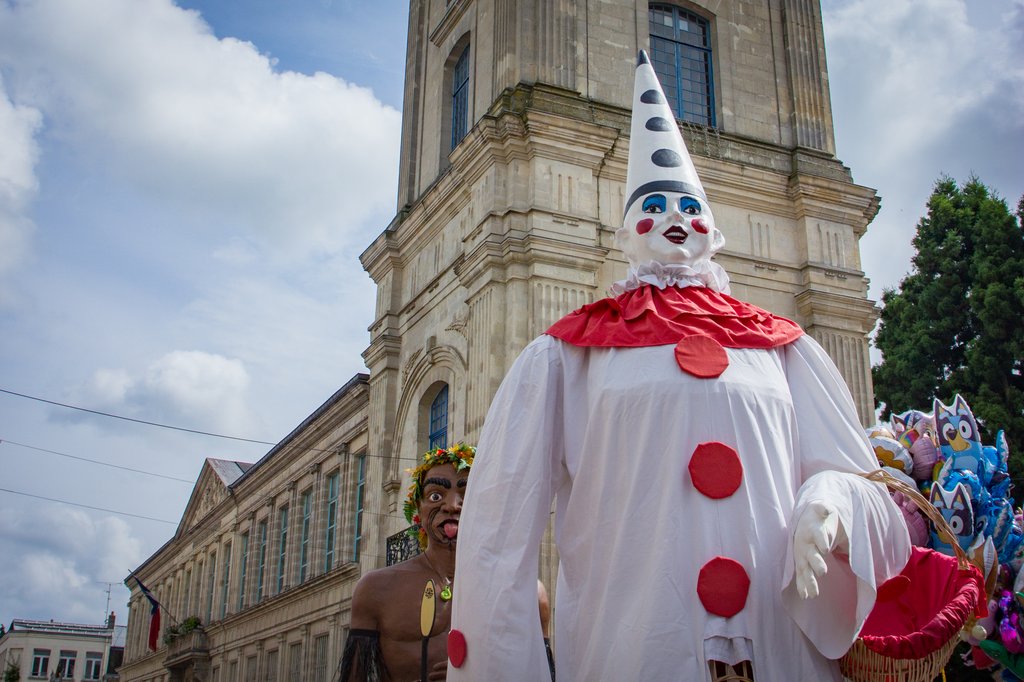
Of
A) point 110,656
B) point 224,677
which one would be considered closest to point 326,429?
point 224,677

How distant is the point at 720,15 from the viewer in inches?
668

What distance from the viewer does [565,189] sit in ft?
46.0

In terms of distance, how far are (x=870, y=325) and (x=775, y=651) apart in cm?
1288

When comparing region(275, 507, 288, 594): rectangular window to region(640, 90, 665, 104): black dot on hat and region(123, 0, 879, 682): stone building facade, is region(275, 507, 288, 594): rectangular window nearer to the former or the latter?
region(123, 0, 879, 682): stone building facade

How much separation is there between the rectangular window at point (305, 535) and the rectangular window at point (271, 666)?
2062 mm

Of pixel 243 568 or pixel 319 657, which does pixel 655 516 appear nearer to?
pixel 319 657

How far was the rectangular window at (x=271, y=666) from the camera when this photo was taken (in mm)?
25802

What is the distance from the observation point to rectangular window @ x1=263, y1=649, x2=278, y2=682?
2580 cm

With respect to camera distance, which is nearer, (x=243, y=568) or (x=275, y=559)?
(x=275, y=559)

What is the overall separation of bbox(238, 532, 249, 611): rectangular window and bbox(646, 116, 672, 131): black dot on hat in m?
28.4

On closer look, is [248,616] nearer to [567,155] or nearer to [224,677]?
[224,677]

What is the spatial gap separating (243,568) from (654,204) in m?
29.4

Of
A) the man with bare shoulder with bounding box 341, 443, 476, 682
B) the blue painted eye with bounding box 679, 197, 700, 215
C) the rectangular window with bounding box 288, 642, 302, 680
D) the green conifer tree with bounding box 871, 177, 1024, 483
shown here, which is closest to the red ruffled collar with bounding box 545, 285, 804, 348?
the blue painted eye with bounding box 679, 197, 700, 215

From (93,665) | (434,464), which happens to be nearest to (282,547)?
(434,464)
